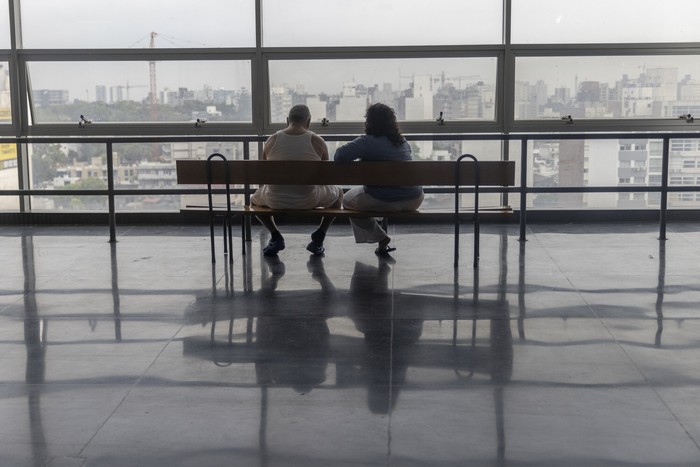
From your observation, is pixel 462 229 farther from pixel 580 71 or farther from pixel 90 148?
pixel 90 148

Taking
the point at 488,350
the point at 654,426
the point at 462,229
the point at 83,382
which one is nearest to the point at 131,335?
the point at 83,382

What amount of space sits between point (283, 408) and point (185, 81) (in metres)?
6.41

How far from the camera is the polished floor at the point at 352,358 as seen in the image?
356cm

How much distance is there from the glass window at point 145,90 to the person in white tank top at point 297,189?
7.68ft

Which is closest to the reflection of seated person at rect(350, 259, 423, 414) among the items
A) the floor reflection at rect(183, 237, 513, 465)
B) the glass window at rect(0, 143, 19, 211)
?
the floor reflection at rect(183, 237, 513, 465)

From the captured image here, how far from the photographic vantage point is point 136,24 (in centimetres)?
973

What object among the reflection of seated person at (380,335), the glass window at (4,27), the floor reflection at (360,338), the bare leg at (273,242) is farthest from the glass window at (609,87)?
the glass window at (4,27)

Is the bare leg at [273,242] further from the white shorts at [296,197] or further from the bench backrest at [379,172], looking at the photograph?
the bench backrest at [379,172]

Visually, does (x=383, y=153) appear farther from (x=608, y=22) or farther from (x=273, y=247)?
(x=608, y=22)

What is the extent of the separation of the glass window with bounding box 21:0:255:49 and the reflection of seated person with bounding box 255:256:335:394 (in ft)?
13.9

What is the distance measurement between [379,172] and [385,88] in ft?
9.48

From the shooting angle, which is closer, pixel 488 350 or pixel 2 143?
pixel 488 350

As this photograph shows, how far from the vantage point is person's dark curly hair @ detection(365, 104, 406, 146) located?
7.18 metres

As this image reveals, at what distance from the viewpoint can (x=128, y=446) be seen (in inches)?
140
